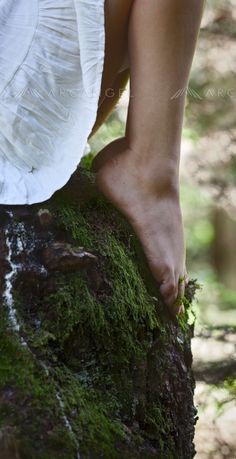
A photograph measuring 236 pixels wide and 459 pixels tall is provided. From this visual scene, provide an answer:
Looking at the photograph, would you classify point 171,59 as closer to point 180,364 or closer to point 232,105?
point 180,364

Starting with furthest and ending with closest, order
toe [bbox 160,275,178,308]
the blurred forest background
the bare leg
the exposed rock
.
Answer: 1. the blurred forest background
2. the bare leg
3. toe [bbox 160,275,178,308]
4. the exposed rock

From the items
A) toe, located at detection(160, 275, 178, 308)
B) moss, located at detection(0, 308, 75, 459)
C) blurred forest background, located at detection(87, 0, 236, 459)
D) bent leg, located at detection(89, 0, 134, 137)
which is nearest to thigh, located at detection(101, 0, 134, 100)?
bent leg, located at detection(89, 0, 134, 137)

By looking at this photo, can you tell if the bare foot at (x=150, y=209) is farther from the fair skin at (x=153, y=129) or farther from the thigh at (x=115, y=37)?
the thigh at (x=115, y=37)

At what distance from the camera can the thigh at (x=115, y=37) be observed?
178 cm

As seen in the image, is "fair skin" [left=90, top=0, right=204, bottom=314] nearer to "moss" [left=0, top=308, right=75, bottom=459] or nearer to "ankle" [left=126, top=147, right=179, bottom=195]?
"ankle" [left=126, top=147, right=179, bottom=195]

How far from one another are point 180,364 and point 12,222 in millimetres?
561

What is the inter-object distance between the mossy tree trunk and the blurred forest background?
91cm

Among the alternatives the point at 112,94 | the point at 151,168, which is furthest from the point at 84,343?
the point at 112,94

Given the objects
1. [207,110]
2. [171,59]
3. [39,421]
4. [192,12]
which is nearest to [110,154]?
[171,59]

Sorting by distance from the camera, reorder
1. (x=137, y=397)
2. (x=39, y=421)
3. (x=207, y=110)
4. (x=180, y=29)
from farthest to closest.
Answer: (x=207, y=110)
(x=180, y=29)
(x=137, y=397)
(x=39, y=421)

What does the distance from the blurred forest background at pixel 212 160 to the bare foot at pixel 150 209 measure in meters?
0.92

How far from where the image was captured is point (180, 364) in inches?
72.3

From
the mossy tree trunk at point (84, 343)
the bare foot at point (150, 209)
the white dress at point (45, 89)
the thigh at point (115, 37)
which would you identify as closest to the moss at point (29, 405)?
the mossy tree trunk at point (84, 343)

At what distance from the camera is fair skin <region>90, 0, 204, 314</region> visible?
181 cm
